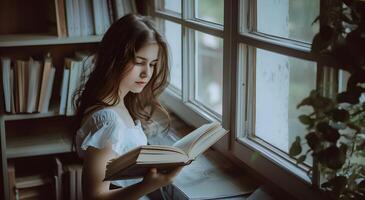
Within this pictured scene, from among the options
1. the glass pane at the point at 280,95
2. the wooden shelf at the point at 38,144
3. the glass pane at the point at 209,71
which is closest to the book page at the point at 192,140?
the glass pane at the point at 280,95

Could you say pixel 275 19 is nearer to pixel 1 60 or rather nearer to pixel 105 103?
pixel 105 103

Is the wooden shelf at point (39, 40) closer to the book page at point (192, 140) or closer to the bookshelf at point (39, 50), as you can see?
the bookshelf at point (39, 50)

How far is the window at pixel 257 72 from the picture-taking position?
1890 mm

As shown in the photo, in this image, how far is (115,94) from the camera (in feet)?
6.79

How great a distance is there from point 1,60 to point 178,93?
80 centimetres

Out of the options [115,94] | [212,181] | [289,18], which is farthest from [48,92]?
[289,18]

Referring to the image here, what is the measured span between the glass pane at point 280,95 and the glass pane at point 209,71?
0.28 metres

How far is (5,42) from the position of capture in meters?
2.75

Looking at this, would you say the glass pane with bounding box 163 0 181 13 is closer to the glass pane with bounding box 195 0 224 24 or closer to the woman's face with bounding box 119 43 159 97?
the glass pane with bounding box 195 0 224 24

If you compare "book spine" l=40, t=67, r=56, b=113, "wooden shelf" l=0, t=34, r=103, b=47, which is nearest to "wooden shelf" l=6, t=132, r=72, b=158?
"book spine" l=40, t=67, r=56, b=113

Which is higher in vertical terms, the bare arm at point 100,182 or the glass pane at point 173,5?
the glass pane at point 173,5

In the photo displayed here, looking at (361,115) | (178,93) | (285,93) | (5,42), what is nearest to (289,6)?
(285,93)

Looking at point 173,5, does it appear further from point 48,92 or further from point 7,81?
point 7,81

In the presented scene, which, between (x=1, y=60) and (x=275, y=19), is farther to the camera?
(x=1, y=60)
